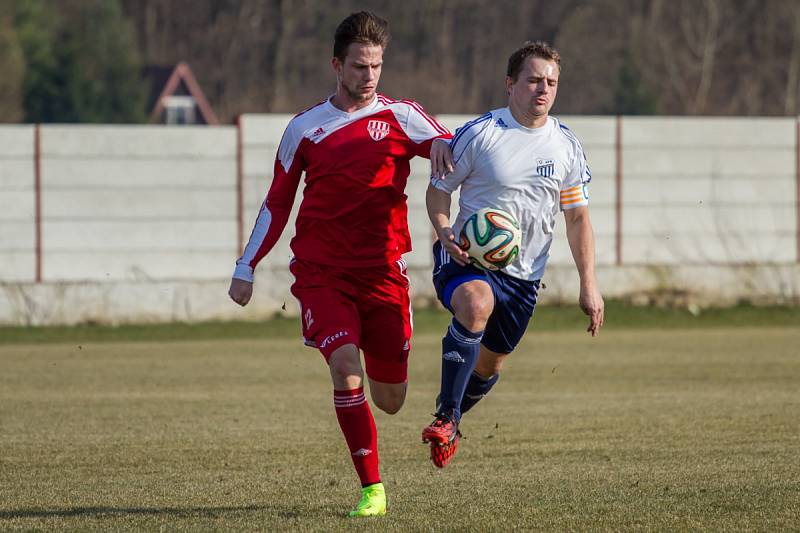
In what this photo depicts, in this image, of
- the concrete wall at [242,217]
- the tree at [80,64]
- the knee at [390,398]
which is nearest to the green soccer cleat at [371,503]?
the knee at [390,398]

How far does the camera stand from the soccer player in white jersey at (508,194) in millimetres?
7250

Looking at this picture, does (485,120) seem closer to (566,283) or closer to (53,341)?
(53,341)

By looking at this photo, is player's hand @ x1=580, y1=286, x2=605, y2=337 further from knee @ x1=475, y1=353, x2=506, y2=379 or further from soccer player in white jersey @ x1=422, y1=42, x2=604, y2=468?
knee @ x1=475, y1=353, x2=506, y2=379

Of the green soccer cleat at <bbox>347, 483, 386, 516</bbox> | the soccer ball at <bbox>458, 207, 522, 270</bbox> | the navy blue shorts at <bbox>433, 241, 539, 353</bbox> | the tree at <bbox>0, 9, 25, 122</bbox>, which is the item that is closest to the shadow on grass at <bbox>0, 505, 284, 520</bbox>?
the green soccer cleat at <bbox>347, 483, 386, 516</bbox>

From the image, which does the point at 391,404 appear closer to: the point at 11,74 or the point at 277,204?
the point at 277,204

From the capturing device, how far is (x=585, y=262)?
730cm

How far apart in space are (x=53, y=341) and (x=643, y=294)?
8372 mm

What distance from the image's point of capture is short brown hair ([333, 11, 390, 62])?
686 centimetres

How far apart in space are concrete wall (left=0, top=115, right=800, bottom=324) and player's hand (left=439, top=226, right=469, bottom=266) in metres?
12.6

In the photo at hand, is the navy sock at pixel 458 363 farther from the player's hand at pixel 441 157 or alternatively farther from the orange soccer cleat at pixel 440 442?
the player's hand at pixel 441 157

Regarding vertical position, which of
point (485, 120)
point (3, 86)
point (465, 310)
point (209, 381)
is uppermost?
point (3, 86)

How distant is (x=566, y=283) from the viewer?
20.3 metres

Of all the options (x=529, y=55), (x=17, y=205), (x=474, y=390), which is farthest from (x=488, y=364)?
(x=17, y=205)

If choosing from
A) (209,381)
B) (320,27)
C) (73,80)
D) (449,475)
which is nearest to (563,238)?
(209,381)
